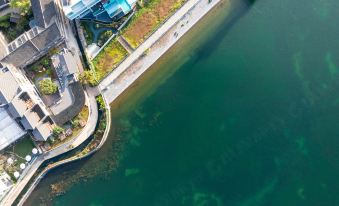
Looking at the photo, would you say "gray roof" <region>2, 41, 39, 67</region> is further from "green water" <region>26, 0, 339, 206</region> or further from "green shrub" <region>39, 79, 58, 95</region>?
"green water" <region>26, 0, 339, 206</region>

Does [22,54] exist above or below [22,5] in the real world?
below

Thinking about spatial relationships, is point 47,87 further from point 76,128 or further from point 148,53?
point 148,53

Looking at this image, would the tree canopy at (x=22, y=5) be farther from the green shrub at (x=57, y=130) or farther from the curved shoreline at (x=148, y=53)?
the green shrub at (x=57, y=130)

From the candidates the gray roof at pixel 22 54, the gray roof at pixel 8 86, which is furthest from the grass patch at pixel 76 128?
the gray roof at pixel 22 54

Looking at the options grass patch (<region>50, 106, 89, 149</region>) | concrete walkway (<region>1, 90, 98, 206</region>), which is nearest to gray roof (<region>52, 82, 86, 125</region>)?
grass patch (<region>50, 106, 89, 149</region>)

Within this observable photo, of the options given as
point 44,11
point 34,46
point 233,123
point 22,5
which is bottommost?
point 233,123

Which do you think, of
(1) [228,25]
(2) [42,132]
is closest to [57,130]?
(2) [42,132]
